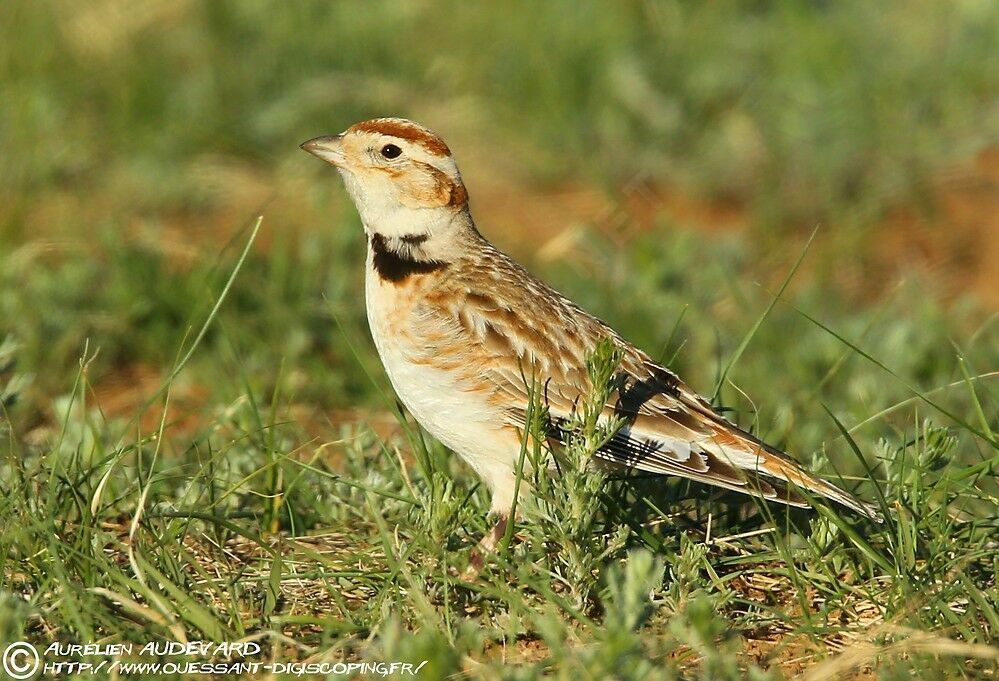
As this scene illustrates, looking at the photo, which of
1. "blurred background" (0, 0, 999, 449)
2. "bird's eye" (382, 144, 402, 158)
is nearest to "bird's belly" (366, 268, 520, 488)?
"bird's eye" (382, 144, 402, 158)

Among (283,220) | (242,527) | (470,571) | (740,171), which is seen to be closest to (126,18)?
(283,220)

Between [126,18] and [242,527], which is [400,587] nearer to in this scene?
[242,527]

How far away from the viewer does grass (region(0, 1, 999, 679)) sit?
14.8ft

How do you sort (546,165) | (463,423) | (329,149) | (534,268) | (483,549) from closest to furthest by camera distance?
(483,549) → (463,423) → (329,149) → (534,268) → (546,165)

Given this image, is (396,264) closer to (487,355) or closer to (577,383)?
(487,355)

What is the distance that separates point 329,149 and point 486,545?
193 cm

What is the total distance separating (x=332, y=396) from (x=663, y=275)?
2331mm

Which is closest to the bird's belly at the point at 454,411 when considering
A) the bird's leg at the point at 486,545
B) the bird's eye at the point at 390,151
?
the bird's leg at the point at 486,545

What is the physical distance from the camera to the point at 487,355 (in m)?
5.28

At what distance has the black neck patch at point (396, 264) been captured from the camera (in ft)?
18.5

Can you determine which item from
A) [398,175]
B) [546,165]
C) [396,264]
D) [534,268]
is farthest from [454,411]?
[546,165]

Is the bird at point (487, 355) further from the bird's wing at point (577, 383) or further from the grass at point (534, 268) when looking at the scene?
the grass at point (534, 268)

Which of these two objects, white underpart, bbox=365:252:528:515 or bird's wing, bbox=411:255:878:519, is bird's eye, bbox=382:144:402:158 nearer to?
bird's wing, bbox=411:255:878:519

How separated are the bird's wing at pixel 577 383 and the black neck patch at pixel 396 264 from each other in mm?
179
